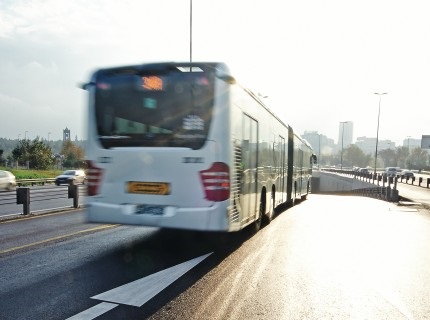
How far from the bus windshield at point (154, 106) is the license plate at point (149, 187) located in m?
0.63

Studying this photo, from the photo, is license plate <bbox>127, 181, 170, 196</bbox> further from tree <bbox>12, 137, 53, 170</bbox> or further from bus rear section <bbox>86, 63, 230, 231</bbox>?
tree <bbox>12, 137, 53, 170</bbox>

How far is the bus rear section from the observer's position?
588cm

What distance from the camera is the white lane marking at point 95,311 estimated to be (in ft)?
12.0

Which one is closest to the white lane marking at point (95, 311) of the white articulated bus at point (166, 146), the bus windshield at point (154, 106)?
the white articulated bus at point (166, 146)

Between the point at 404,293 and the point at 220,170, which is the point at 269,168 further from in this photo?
the point at 404,293

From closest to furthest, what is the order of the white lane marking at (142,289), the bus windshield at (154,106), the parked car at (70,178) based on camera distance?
1. the white lane marking at (142,289)
2. the bus windshield at (154,106)
3. the parked car at (70,178)

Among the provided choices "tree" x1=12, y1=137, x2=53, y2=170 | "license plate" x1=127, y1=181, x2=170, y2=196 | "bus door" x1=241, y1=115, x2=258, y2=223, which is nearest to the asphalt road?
"bus door" x1=241, y1=115, x2=258, y2=223

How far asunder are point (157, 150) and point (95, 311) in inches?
111

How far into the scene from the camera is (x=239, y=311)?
3.90 metres

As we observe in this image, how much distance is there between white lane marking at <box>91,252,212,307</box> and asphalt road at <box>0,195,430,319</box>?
Answer: 0.04 ft

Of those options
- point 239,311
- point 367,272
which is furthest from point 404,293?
point 239,311

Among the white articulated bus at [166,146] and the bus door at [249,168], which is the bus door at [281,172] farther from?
the white articulated bus at [166,146]

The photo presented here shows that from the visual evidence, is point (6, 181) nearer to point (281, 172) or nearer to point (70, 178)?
point (70, 178)

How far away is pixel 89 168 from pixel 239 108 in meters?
2.82
